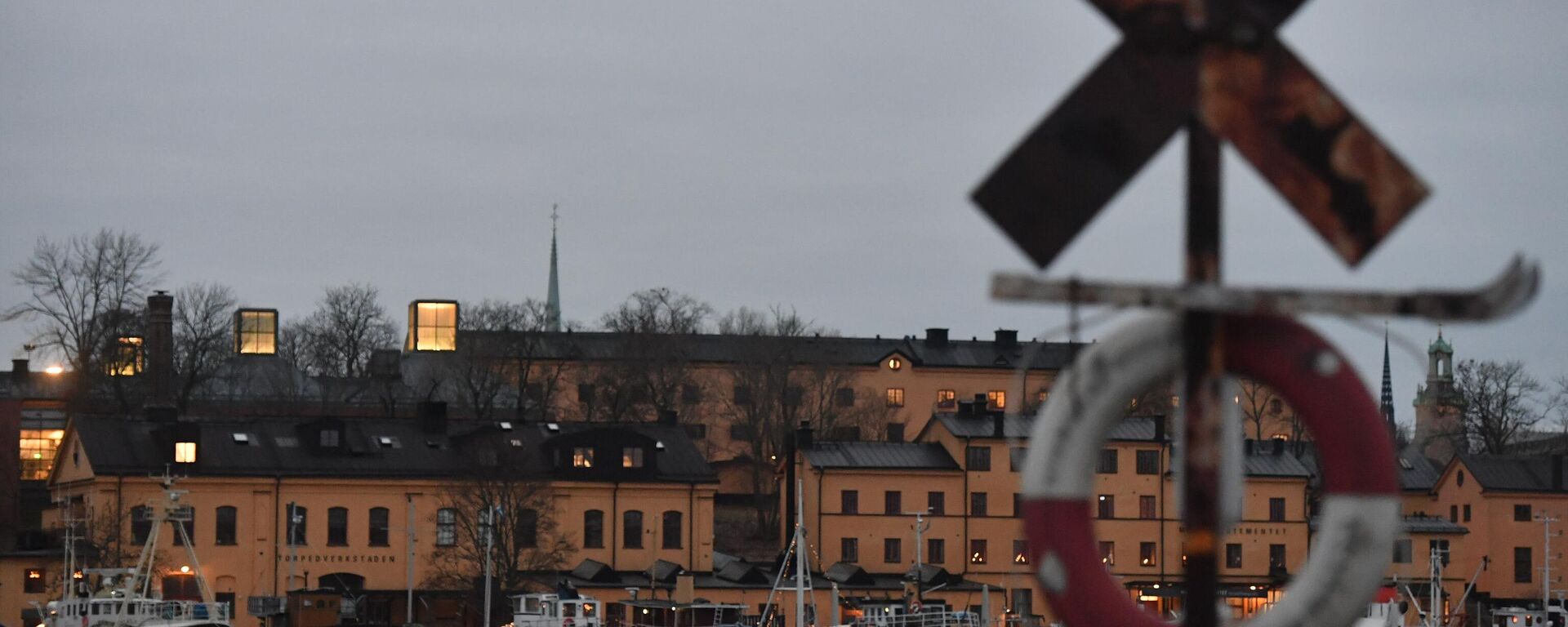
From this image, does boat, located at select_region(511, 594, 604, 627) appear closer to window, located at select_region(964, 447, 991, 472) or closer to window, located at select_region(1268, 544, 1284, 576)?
window, located at select_region(964, 447, 991, 472)

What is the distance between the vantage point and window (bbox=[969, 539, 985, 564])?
91.3m

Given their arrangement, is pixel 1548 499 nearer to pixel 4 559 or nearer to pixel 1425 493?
pixel 1425 493

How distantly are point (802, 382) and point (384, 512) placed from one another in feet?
124

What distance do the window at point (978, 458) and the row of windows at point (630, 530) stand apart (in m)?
12.5

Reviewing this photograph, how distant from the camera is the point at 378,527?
278ft

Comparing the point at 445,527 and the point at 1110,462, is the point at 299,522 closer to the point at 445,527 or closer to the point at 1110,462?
the point at 445,527

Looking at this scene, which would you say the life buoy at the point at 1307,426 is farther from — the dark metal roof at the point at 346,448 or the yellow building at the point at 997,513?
the yellow building at the point at 997,513

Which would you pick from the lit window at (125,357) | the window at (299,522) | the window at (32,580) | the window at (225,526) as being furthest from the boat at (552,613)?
the lit window at (125,357)

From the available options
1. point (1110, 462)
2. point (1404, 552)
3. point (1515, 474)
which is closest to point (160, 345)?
point (1110, 462)

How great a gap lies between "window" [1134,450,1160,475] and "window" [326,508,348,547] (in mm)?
30561

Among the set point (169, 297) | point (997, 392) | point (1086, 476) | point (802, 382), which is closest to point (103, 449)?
point (169, 297)

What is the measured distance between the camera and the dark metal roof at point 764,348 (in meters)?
120

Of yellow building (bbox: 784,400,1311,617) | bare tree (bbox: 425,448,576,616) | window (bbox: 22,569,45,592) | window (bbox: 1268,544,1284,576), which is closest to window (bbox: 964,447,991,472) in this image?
yellow building (bbox: 784,400,1311,617)

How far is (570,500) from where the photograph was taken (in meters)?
86.6
